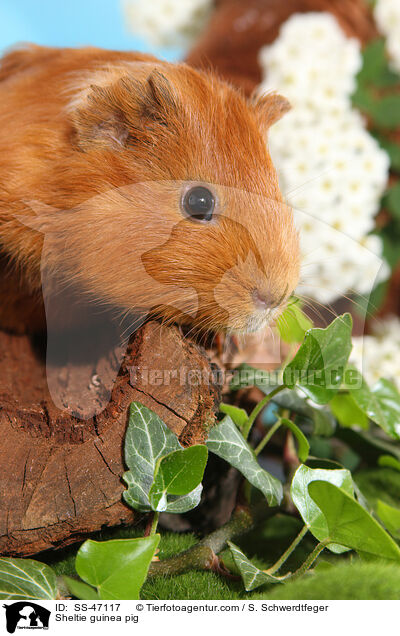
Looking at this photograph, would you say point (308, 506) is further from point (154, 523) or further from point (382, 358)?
point (382, 358)

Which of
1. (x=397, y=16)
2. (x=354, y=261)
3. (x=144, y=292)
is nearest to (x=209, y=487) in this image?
(x=144, y=292)

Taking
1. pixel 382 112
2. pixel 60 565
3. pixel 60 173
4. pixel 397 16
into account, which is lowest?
pixel 60 565

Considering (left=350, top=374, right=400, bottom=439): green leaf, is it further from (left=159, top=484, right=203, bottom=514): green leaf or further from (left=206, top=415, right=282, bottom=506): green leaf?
(left=159, top=484, right=203, bottom=514): green leaf

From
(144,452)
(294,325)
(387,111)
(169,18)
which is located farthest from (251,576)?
(169,18)

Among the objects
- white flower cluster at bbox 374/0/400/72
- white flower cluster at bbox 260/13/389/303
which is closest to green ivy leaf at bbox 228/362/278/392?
white flower cluster at bbox 260/13/389/303

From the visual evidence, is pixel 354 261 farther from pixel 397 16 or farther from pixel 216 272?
pixel 397 16

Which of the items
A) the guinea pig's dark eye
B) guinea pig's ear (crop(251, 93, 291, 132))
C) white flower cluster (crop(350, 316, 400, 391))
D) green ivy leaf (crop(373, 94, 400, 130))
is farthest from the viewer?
green ivy leaf (crop(373, 94, 400, 130))

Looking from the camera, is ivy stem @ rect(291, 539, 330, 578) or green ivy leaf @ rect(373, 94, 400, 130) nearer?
ivy stem @ rect(291, 539, 330, 578)
